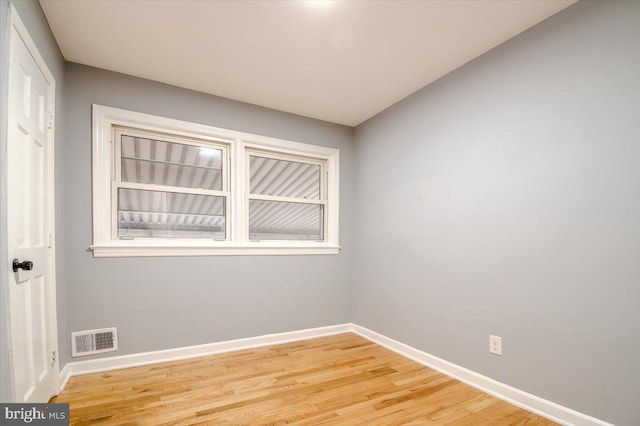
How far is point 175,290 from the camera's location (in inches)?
106

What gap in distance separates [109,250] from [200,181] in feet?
3.23

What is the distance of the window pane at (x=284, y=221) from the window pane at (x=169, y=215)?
1.18 ft

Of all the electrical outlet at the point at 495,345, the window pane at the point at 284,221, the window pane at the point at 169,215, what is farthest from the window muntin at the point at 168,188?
the electrical outlet at the point at 495,345

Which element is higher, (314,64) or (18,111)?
(314,64)

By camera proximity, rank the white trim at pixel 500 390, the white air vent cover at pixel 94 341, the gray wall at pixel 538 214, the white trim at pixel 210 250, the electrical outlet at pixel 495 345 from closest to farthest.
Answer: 1. the gray wall at pixel 538 214
2. the white trim at pixel 500 390
3. the electrical outlet at pixel 495 345
4. the white air vent cover at pixel 94 341
5. the white trim at pixel 210 250

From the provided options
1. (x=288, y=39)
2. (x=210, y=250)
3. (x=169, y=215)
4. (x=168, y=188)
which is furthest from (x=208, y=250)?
(x=288, y=39)

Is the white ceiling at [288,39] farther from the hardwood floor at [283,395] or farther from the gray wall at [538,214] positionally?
the hardwood floor at [283,395]

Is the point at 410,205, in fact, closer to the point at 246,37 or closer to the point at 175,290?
the point at 246,37

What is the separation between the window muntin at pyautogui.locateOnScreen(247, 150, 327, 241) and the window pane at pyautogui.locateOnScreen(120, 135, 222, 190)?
0.42 metres

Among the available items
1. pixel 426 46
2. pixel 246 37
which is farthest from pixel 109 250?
pixel 426 46

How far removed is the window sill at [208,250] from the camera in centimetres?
249

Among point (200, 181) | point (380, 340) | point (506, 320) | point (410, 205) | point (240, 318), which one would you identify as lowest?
point (380, 340)

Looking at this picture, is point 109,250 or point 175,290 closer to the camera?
point 109,250

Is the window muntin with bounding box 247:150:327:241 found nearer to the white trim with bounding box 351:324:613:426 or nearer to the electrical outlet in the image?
the white trim with bounding box 351:324:613:426
